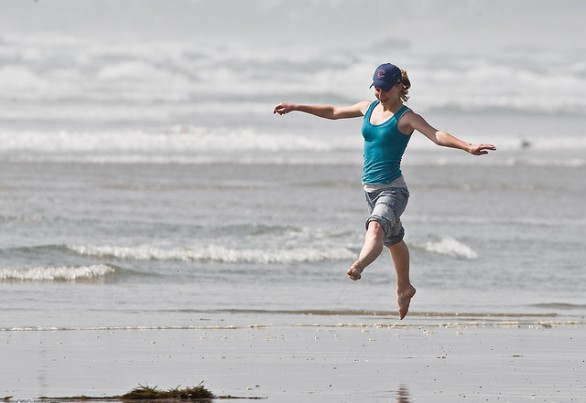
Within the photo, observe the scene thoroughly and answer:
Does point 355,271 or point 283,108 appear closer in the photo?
point 355,271

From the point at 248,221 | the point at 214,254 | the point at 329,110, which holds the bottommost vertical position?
the point at 214,254

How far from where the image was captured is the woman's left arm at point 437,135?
785cm

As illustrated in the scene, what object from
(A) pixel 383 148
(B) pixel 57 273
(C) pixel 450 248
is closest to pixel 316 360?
(A) pixel 383 148

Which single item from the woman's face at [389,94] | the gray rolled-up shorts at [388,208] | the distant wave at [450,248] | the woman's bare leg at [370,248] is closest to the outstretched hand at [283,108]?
the woman's face at [389,94]

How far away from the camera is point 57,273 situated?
1374cm

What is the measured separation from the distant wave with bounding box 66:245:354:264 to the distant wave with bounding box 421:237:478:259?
4.05 ft

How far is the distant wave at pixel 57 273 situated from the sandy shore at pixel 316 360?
327 centimetres

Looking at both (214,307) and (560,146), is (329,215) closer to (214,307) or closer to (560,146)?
(214,307)

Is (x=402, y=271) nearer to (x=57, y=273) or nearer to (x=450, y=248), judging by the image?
(x=57, y=273)

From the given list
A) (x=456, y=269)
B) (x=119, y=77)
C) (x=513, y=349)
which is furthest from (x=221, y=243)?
(x=119, y=77)

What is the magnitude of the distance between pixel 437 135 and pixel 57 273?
6489 mm

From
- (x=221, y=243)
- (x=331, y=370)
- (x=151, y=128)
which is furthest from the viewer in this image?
(x=151, y=128)

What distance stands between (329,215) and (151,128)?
106 feet

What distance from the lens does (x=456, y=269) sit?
1534 centimetres
